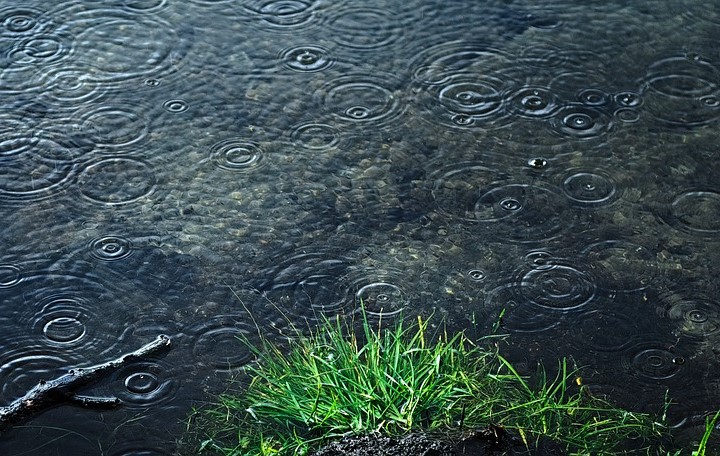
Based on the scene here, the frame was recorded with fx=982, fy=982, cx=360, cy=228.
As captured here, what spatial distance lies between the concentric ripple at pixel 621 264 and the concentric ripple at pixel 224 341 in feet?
3.92

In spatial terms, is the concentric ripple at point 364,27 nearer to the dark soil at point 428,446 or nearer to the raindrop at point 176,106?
the raindrop at point 176,106

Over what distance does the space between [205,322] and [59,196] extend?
0.87 meters

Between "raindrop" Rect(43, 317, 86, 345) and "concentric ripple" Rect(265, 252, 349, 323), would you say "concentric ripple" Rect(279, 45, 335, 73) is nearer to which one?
"concentric ripple" Rect(265, 252, 349, 323)

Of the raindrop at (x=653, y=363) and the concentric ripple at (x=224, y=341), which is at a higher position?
the concentric ripple at (x=224, y=341)

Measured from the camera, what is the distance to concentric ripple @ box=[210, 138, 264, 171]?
3.74 meters

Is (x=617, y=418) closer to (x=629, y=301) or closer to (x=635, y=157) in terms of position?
(x=629, y=301)

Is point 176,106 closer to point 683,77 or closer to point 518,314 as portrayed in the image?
point 518,314

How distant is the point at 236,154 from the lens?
379 centimetres

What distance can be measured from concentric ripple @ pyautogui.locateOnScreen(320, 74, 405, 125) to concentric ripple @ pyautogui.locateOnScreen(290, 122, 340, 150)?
0.10 metres

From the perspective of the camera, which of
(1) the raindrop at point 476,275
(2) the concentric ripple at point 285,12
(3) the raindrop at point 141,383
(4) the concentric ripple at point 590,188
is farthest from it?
(2) the concentric ripple at point 285,12

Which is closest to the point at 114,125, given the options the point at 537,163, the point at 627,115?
the point at 537,163

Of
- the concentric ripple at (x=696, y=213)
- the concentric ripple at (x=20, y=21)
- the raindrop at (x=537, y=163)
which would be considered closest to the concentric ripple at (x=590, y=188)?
the raindrop at (x=537, y=163)

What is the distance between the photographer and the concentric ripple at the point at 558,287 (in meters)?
3.24

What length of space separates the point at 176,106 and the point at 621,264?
188 cm
